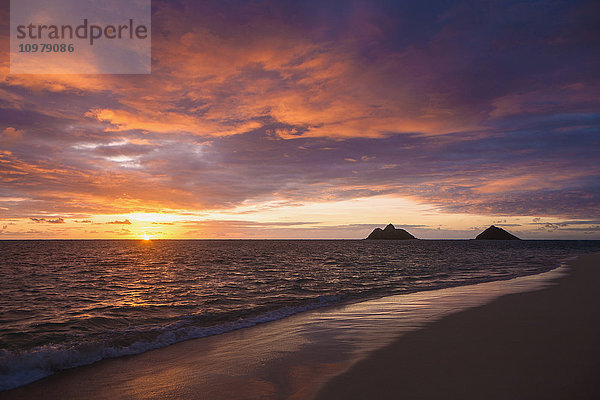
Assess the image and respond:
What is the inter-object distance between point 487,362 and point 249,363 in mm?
5725

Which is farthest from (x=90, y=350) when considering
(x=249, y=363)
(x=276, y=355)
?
(x=276, y=355)

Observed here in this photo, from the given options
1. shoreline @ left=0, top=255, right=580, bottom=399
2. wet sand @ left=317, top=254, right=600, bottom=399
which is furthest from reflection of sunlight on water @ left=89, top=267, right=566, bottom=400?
wet sand @ left=317, top=254, right=600, bottom=399

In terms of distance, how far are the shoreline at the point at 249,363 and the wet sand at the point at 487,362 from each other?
0.71 metres

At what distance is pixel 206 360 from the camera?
9336 millimetres

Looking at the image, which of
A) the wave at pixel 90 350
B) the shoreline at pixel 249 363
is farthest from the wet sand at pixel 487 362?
the wave at pixel 90 350

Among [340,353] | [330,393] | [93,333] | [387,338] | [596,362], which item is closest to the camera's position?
[330,393]

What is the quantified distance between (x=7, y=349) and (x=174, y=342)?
16.5 feet

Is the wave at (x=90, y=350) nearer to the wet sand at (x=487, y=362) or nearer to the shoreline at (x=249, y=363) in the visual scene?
the shoreline at (x=249, y=363)

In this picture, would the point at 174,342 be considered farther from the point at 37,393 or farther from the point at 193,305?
the point at 193,305

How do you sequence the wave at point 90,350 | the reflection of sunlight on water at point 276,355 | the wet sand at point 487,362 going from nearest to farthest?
the wet sand at point 487,362, the reflection of sunlight on water at point 276,355, the wave at point 90,350

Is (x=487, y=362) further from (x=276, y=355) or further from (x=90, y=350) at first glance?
(x=90, y=350)

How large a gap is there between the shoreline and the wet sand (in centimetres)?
71

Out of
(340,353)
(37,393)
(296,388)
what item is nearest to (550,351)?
(340,353)

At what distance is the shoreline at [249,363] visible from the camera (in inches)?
289
